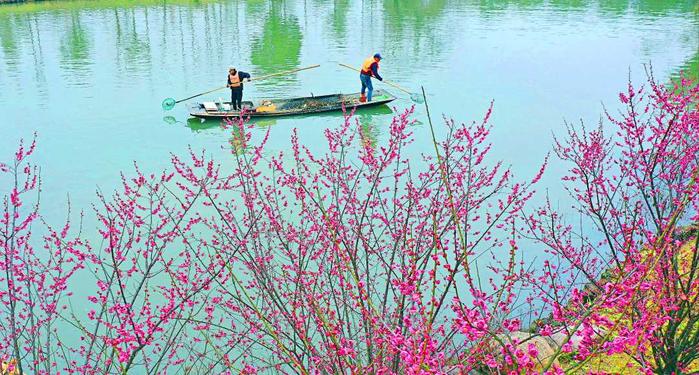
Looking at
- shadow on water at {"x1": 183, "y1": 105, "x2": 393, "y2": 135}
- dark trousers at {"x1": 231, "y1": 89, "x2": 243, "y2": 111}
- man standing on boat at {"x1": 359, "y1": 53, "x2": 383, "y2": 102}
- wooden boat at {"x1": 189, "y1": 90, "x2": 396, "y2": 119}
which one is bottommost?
shadow on water at {"x1": 183, "y1": 105, "x2": 393, "y2": 135}

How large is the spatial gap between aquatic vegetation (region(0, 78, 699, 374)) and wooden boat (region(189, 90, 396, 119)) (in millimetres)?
2322

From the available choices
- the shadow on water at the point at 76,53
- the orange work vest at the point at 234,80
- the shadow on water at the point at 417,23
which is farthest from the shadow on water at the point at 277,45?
the shadow on water at the point at 76,53

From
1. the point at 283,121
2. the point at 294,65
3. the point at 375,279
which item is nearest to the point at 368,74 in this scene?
the point at 283,121

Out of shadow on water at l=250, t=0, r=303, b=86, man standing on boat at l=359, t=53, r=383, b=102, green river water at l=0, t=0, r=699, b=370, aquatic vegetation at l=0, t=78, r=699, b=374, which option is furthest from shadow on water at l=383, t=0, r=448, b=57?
aquatic vegetation at l=0, t=78, r=699, b=374

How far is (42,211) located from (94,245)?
134 centimetres

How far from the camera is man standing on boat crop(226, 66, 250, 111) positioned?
10.6 meters

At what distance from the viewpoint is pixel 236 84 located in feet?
34.6

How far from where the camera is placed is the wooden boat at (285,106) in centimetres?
1062

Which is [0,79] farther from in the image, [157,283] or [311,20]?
[311,20]

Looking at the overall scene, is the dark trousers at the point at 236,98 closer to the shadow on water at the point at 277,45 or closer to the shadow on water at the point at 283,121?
the shadow on water at the point at 283,121

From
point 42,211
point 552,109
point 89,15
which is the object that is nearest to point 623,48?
point 552,109

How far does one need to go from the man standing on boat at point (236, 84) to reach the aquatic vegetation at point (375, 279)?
248 centimetres

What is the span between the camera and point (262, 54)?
58.3ft

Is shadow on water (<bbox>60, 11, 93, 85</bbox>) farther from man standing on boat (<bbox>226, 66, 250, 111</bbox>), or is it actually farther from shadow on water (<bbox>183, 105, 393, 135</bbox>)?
man standing on boat (<bbox>226, 66, 250, 111</bbox>)
